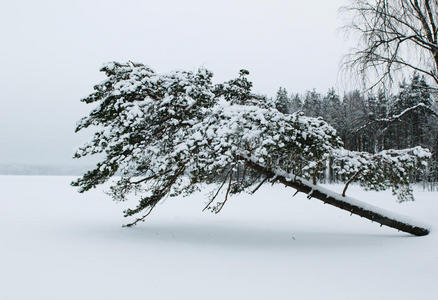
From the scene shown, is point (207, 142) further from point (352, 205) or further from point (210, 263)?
point (352, 205)

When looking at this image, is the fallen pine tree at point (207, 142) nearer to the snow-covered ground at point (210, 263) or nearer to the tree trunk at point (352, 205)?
the tree trunk at point (352, 205)

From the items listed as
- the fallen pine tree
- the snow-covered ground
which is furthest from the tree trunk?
the snow-covered ground

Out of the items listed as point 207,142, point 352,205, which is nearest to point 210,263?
point 207,142

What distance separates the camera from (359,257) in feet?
19.2

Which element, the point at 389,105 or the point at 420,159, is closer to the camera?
the point at 420,159

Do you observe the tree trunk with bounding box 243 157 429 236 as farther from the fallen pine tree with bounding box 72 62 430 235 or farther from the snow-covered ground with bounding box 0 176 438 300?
the snow-covered ground with bounding box 0 176 438 300

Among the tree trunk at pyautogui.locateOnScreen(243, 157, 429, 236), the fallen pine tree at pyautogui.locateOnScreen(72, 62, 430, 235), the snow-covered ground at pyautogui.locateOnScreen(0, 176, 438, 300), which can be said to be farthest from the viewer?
the tree trunk at pyautogui.locateOnScreen(243, 157, 429, 236)

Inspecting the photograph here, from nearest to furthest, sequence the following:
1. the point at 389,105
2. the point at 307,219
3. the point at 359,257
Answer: the point at 359,257 → the point at 389,105 → the point at 307,219

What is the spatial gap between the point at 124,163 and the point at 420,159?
7.04m

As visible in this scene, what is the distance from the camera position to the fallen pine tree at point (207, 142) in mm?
6336

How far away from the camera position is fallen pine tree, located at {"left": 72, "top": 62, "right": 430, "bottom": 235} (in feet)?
20.8

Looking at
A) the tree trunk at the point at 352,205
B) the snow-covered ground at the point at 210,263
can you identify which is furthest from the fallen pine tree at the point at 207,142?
the snow-covered ground at the point at 210,263

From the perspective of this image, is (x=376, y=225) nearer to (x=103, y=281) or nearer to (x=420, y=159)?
(x=420, y=159)

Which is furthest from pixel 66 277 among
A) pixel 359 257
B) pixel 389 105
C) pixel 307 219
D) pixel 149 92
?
pixel 307 219
